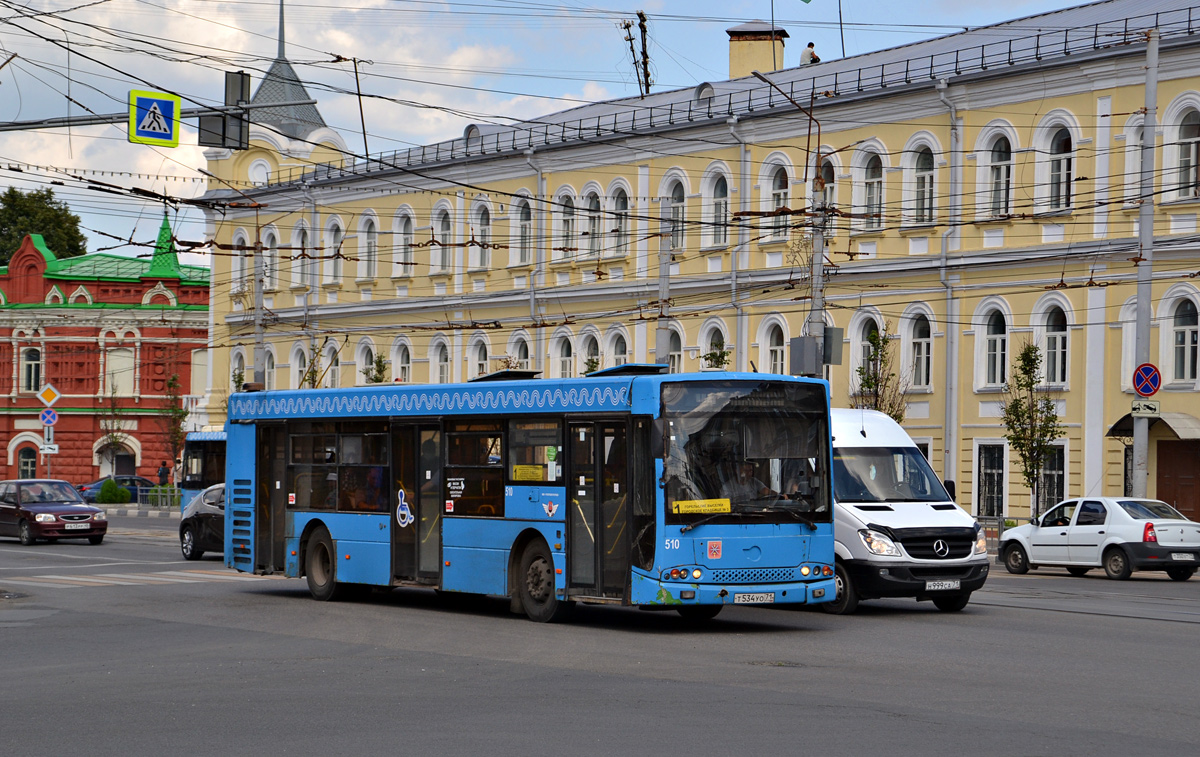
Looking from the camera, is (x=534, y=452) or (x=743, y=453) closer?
(x=743, y=453)

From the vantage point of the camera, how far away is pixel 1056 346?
40125 millimetres

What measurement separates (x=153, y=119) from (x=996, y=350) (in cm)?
2495

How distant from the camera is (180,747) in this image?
1000 cm

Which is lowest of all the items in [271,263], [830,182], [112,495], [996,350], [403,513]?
[112,495]

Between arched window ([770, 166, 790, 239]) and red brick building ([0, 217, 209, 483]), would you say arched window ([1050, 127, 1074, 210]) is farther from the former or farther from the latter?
red brick building ([0, 217, 209, 483])

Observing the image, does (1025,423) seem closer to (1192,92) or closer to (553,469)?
(1192,92)

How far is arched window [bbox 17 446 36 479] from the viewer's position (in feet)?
257

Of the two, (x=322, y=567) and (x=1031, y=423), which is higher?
(x=1031, y=423)

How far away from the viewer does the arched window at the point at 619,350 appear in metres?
50.5

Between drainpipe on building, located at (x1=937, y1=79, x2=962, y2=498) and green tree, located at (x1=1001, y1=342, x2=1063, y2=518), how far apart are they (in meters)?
2.50

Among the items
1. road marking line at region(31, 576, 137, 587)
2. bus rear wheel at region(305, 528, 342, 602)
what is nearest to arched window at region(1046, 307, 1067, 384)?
bus rear wheel at region(305, 528, 342, 602)

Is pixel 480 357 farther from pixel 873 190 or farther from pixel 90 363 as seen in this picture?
pixel 90 363

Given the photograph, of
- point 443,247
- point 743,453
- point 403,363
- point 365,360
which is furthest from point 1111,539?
point 365,360

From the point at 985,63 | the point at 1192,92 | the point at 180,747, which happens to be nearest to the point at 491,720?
the point at 180,747
